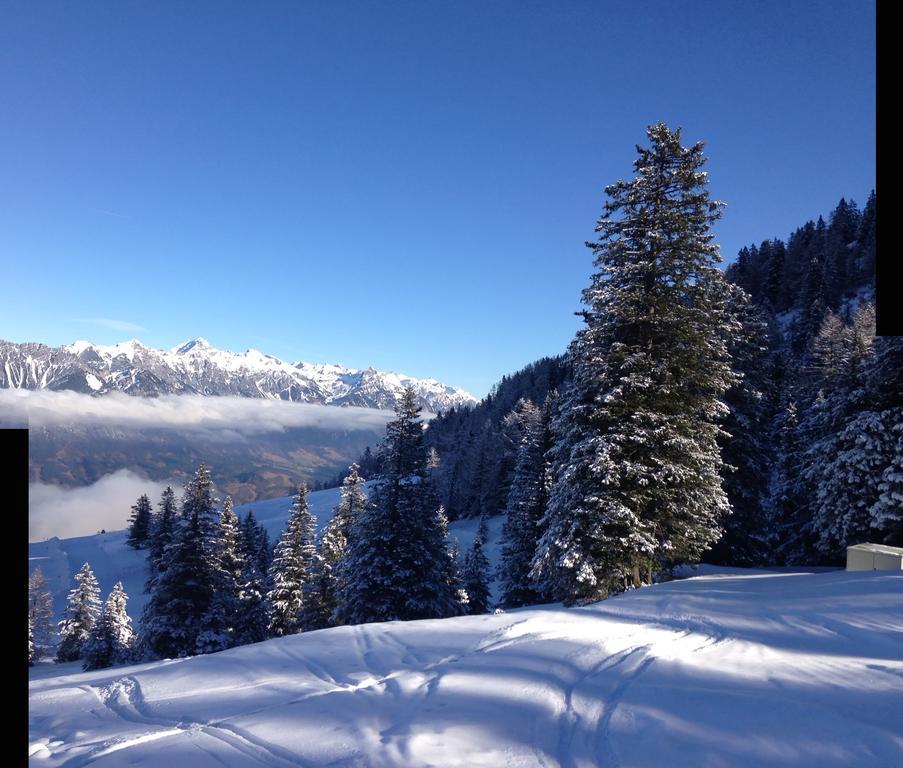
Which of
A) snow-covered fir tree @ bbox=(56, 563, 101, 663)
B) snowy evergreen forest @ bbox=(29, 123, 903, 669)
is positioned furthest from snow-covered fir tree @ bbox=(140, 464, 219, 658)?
snow-covered fir tree @ bbox=(56, 563, 101, 663)

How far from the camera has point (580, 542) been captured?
1591 cm

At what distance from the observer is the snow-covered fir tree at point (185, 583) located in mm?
25750

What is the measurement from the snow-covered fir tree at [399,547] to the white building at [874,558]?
15.7 metres

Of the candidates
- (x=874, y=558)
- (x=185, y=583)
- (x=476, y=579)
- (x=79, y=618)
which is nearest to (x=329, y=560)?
(x=185, y=583)

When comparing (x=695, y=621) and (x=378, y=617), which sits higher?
(x=695, y=621)

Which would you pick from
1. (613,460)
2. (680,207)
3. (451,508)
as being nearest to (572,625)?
(613,460)

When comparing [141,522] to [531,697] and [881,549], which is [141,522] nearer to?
[531,697]

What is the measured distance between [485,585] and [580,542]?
26444 mm

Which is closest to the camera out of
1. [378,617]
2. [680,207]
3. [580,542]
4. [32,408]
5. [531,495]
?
[32,408]

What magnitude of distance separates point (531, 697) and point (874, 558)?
14.8m

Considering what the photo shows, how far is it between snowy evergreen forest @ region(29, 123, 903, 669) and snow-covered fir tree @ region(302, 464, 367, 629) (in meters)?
0.12

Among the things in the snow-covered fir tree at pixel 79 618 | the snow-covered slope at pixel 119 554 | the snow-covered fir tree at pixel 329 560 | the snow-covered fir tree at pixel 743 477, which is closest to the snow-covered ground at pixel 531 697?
the snow-covered fir tree at pixel 743 477

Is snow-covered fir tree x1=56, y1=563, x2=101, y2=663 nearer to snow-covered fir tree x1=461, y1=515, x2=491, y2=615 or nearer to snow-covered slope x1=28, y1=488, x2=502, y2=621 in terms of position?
snow-covered slope x1=28, y1=488, x2=502, y2=621

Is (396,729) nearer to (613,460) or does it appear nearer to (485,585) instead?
(613,460)
